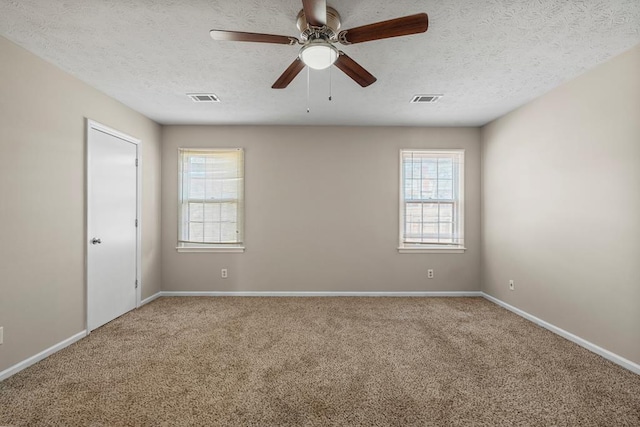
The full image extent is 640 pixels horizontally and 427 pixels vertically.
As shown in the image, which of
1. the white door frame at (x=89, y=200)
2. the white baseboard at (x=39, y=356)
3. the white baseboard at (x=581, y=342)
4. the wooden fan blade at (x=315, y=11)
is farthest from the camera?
the white door frame at (x=89, y=200)

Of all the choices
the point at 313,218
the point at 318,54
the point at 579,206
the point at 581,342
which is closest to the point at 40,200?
the point at 318,54

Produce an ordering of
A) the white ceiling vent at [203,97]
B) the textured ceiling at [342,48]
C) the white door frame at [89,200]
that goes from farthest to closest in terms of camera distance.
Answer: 1. the white ceiling vent at [203,97]
2. the white door frame at [89,200]
3. the textured ceiling at [342,48]

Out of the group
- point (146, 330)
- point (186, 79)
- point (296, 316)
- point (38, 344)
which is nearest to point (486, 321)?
point (296, 316)

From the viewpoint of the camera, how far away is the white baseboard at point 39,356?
2.28m

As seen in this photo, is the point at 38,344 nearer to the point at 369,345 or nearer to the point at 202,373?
the point at 202,373

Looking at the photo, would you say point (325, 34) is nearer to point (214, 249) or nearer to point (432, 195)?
point (432, 195)

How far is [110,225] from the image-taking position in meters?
3.44

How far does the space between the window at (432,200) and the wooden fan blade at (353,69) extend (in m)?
2.45

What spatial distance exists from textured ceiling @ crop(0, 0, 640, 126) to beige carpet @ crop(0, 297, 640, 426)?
2548 mm

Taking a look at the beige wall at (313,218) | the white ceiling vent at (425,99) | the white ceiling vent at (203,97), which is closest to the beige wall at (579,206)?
the beige wall at (313,218)

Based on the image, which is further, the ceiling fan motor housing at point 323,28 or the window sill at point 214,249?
the window sill at point 214,249

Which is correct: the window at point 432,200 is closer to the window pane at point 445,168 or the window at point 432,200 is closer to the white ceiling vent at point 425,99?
the window pane at point 445,168

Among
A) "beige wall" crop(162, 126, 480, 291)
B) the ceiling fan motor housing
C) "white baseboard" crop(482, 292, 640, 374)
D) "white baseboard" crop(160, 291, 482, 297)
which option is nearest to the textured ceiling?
the ceiling fan motor housing

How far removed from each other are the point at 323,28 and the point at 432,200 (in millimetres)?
3353
